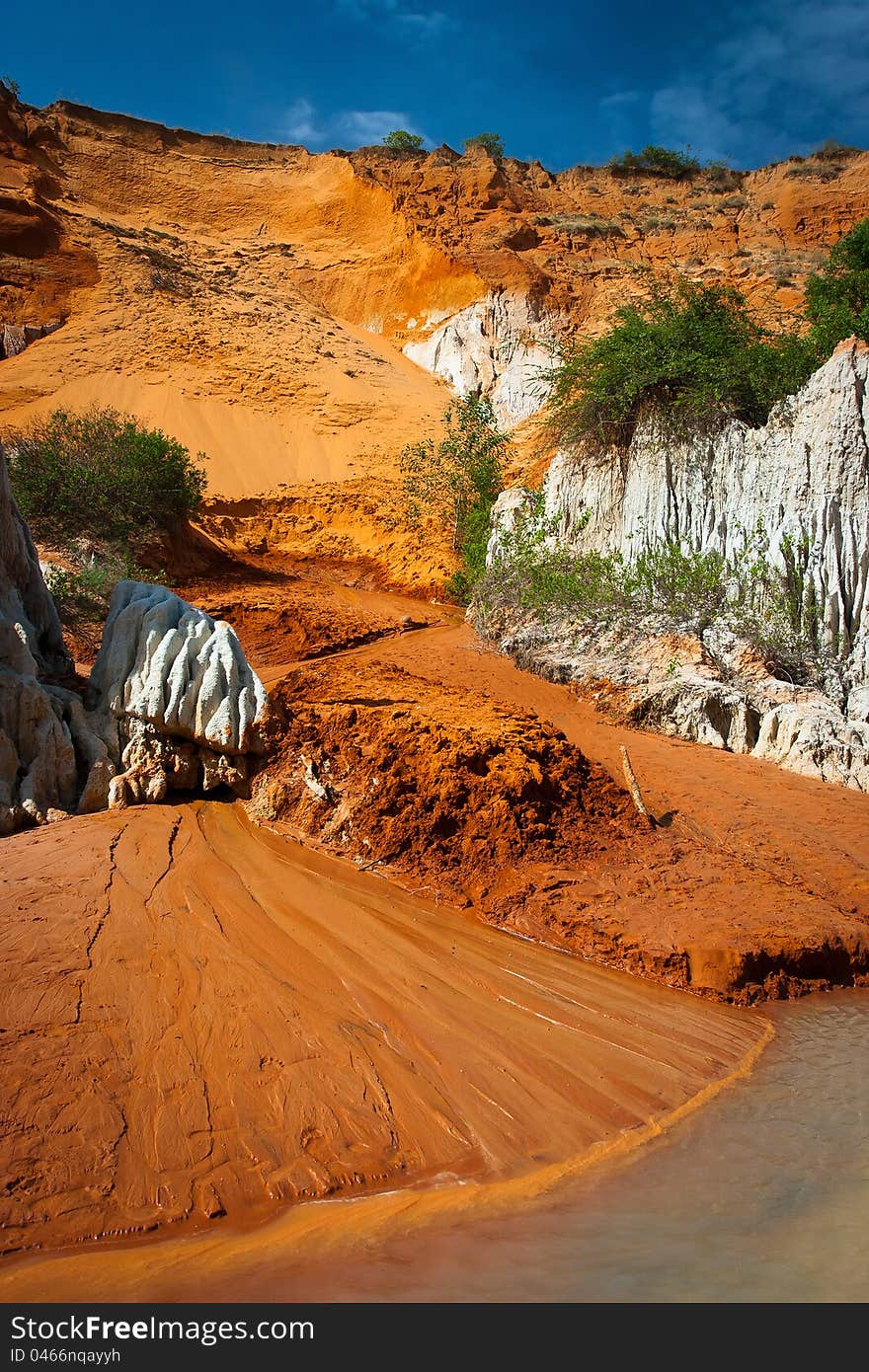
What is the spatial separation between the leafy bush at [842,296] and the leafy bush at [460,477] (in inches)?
279

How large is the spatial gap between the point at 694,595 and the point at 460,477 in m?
9.63

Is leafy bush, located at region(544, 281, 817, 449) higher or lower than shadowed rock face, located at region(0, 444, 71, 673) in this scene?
higher

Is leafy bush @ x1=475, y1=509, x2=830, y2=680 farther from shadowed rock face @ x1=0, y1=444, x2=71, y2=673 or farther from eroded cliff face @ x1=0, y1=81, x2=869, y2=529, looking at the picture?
eroded cliff face @ x1=0, y1=81, x2=869, y2=529

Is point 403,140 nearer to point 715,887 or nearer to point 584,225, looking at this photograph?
point 584,225

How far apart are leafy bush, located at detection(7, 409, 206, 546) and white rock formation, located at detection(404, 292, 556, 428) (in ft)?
38.4

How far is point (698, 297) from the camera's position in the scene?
14.4m

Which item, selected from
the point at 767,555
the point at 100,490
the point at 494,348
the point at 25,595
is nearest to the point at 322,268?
the point at 494,348

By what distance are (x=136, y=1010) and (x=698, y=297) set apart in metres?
15.0

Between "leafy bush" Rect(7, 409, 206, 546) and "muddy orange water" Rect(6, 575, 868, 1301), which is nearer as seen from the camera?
"muddy orange water" Rect(6, 575, 868, 1301)

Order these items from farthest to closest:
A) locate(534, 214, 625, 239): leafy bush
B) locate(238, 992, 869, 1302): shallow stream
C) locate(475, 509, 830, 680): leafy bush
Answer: locate(534, 214, 625, 239): leafy bush
locate(475, 509, 830, 680): leafy bush
locate(238, 992, 869, 1302): shallow stream

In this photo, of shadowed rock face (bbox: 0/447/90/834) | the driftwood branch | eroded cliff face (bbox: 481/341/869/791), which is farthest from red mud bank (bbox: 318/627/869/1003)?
shadowed rock face (bbox: 0/447/90/834)

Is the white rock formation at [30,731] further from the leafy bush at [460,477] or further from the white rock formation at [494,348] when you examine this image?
the white rock formation at [494,348]

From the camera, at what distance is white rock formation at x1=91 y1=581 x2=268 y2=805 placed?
6.02 metres

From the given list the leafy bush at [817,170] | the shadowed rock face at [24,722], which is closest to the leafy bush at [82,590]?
the shadowed rock face at [24,722]
